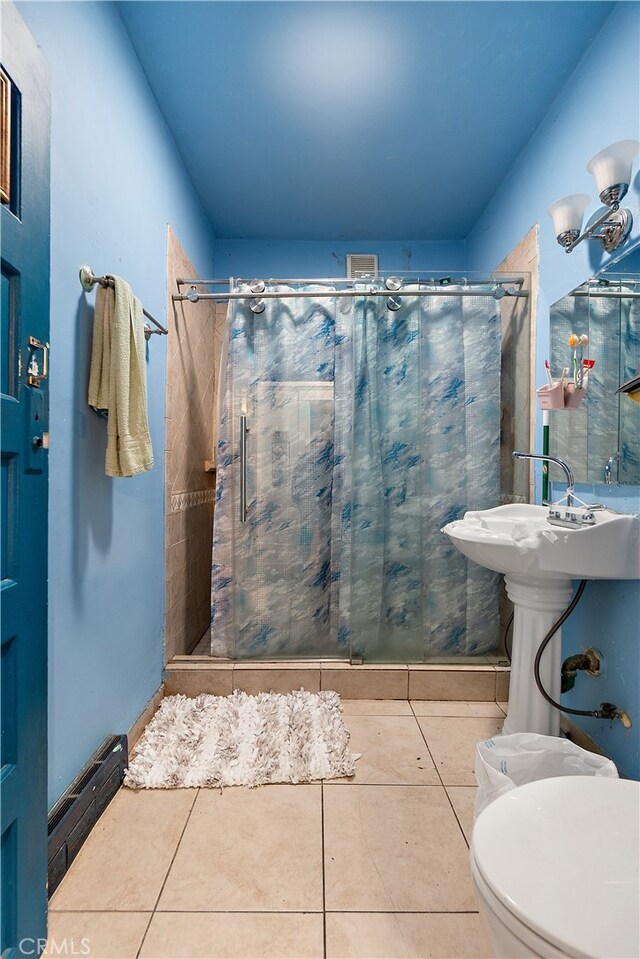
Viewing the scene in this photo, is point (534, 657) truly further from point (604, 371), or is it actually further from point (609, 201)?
point (609, 201)

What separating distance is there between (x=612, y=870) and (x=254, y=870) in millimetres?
901

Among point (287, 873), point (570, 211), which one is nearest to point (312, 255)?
point (570, 211)

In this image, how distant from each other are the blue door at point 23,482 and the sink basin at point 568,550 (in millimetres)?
1228

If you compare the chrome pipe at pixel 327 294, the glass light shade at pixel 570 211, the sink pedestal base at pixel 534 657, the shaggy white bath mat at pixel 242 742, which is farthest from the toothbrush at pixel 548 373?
the shaggy white bath mat at pixel 242 742

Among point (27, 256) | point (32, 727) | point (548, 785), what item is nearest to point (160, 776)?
point (32, 727)

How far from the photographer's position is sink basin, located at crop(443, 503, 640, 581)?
1.26m

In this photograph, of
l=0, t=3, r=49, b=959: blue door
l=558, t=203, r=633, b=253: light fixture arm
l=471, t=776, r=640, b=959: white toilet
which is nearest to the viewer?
l=471, t=776, r=640, b=959: white toilet

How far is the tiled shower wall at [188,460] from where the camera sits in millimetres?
2068

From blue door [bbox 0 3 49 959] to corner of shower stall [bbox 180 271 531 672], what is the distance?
3.83 feet

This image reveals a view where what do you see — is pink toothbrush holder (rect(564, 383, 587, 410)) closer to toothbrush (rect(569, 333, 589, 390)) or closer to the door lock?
toothbrush (rect(569, 333, 589, 390))

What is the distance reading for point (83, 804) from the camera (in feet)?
4.09

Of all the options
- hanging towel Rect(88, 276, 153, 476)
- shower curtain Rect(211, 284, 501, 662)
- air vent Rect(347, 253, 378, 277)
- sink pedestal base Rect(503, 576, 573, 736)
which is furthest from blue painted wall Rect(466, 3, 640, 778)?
hanging towel Rect(88, 276, 153, 476)

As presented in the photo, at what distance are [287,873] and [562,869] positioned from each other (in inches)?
31.4

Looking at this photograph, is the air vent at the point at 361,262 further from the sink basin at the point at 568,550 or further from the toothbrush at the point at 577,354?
the sink basin at the point at 568,550
